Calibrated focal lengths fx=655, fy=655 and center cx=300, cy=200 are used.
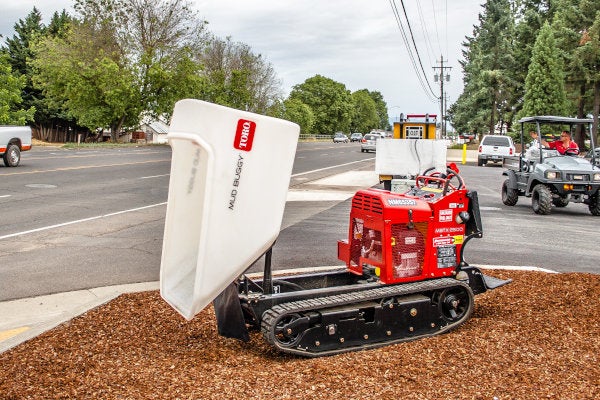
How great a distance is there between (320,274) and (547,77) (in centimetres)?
5530

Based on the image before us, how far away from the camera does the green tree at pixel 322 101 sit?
143 m

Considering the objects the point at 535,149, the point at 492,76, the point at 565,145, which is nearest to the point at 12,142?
the point at 535,149

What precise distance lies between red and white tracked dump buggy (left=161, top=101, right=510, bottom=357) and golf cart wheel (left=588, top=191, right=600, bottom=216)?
33.2 feet

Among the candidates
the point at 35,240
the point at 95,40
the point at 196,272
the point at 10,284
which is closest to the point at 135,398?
the point at 196,272

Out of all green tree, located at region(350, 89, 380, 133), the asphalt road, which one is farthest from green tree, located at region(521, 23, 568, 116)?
green tree, located at region(350, 89, 380, 133)

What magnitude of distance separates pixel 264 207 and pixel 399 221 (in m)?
1.56

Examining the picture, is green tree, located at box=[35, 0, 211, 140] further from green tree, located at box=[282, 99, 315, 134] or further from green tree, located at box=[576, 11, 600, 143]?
green tree, located at box=[282, 99, 315, 134]

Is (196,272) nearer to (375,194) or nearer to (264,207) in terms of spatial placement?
(264,207)

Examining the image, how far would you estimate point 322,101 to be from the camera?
145m

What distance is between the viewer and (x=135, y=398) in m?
4.10

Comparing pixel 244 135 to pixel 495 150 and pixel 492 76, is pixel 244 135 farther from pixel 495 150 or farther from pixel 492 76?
pixel 492 76

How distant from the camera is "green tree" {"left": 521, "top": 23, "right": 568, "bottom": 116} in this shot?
55.7 metres

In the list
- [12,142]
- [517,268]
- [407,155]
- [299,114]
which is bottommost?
[517,268]

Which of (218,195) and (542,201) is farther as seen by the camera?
(542,201)
